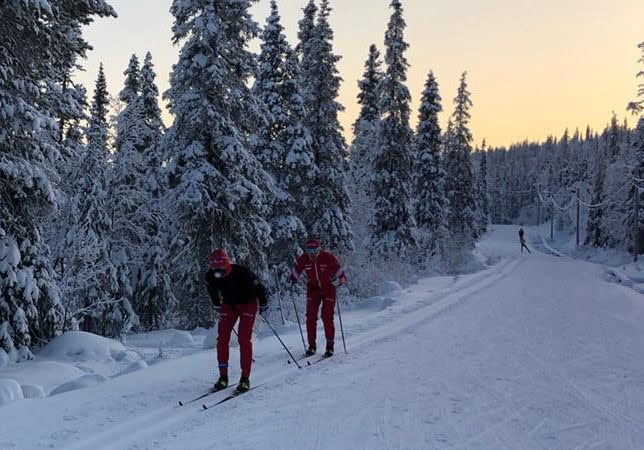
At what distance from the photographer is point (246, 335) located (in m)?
7.59

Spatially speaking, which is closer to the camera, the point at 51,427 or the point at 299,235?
the point at 51,427

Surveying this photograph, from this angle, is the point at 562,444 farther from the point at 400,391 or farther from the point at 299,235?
the point at 299,235

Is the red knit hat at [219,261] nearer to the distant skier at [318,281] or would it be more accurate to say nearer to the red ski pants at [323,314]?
the distant skier at [318,281]

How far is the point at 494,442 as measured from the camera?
550cm

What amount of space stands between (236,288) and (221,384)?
4.36ft

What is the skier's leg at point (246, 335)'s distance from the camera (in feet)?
24.3

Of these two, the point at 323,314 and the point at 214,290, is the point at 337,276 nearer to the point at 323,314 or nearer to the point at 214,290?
the point at 323,314

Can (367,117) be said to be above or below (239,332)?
above

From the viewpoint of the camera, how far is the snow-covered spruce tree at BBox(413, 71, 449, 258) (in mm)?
39906

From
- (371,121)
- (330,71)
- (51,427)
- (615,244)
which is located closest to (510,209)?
(615,244)

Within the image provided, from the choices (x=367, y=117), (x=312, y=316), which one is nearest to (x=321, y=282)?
(x=312, y=316)

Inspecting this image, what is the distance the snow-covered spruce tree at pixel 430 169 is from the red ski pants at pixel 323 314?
30650 millimetres

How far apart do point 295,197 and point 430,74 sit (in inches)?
891

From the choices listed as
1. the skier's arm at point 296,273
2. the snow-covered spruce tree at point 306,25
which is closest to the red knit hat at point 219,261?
the skier's arm at point 296,273
